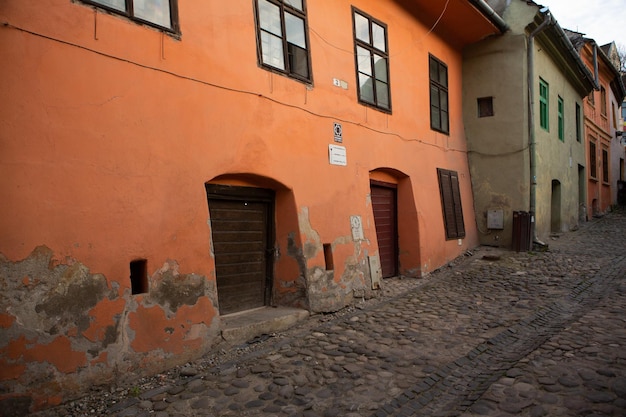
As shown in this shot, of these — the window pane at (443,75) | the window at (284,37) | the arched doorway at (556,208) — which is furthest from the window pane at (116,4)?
the arched doorway at (556,208)

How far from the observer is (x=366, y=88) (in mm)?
7867

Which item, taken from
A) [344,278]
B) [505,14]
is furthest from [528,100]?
[344,278]

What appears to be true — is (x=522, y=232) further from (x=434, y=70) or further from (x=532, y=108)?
(x=434, y=70)

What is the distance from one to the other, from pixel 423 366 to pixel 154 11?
4523 mm

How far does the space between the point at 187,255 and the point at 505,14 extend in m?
10.3

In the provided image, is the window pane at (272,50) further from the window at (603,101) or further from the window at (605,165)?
the window at (603,101)

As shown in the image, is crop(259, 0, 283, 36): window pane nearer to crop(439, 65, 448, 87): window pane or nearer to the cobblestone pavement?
the cobblestone pavement

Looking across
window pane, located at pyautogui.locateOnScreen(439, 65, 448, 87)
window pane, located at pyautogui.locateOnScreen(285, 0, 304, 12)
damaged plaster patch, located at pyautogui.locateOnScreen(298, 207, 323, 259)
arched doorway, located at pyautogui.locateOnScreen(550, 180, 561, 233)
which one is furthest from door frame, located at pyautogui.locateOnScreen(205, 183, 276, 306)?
arched doorway, located at pyautogui.locateOnScreen(550, 180, 561, 233)

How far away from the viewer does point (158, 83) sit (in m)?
4.56

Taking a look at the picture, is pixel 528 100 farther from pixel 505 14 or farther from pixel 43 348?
pixel 43 348

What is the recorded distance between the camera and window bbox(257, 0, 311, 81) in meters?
5.95

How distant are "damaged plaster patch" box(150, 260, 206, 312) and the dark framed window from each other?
6871 millimetres

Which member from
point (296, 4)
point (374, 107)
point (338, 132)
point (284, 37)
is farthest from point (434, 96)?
point (284, 37)

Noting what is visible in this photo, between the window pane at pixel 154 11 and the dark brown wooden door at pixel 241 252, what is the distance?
80.3 inches
